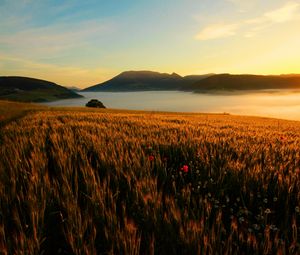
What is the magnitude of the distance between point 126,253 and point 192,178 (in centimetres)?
163

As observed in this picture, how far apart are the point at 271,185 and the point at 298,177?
28 centimetres

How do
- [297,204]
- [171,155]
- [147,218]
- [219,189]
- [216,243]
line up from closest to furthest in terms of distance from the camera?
[216,243], [147,218], [297,204], [219,189], [171,155]

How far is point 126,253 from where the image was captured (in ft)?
4.93

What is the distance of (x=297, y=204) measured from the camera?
2430 mm

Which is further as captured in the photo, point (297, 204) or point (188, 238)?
point (297, 204)

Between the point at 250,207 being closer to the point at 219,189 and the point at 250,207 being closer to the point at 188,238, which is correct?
the point at 219,189

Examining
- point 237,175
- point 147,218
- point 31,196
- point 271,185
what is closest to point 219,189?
point 237,175

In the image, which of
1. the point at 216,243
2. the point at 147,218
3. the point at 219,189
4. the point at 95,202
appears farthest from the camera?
the point at 219,189

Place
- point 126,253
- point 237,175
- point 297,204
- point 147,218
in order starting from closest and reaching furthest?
point 126,253
point 147,218
point 297,204
point 237,175

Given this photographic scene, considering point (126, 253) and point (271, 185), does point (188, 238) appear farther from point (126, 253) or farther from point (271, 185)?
point (271, 185)

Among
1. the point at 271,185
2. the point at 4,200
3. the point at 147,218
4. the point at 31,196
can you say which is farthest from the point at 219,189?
the point at 4,200

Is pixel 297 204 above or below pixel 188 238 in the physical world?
below

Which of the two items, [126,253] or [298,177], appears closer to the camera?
[126,253]

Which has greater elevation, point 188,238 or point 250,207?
point 188,238
